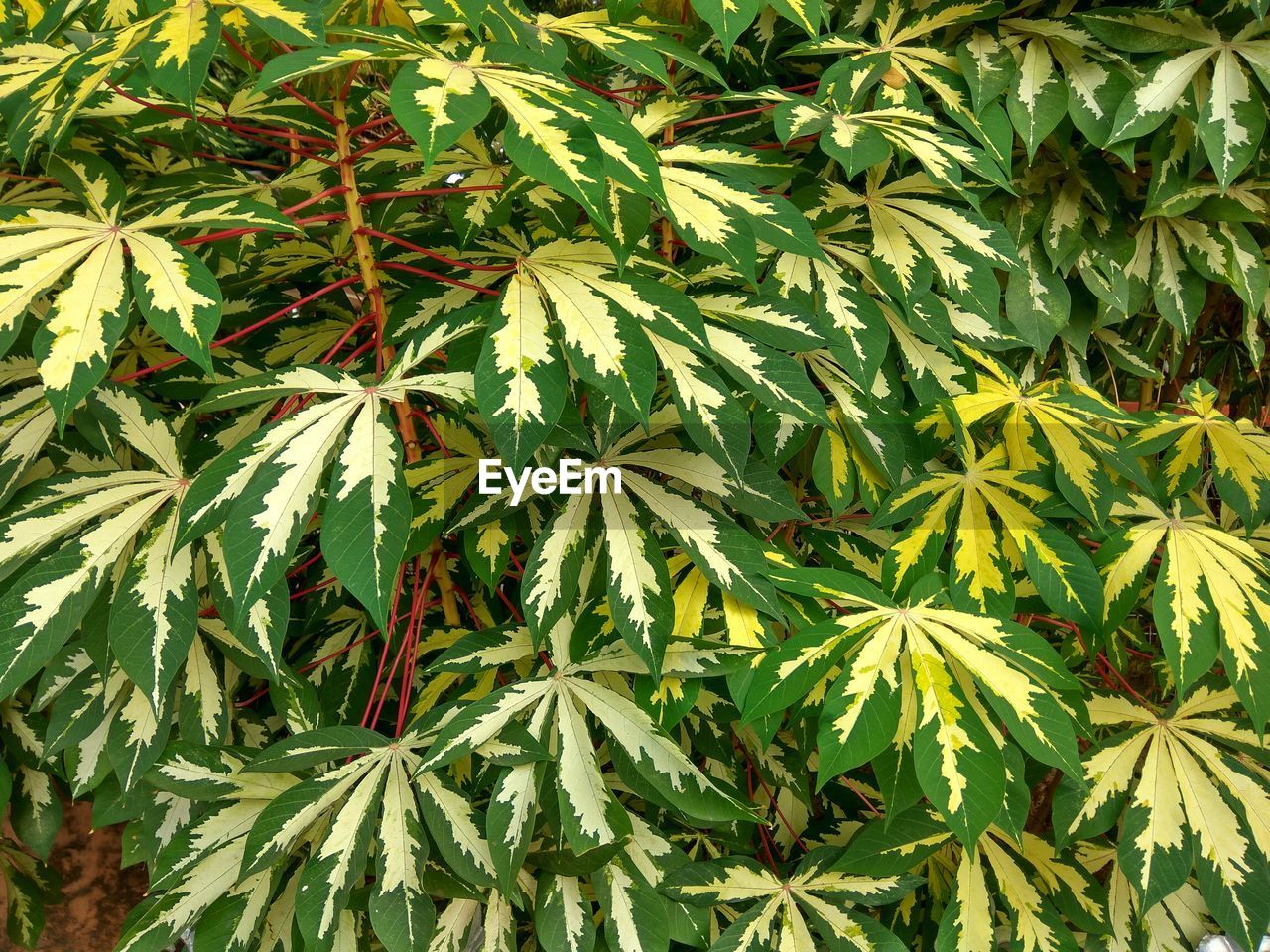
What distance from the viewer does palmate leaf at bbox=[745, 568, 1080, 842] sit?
0.79 m

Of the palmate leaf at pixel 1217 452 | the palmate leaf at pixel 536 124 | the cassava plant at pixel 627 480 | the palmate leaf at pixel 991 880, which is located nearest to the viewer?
the palmate leaf at pixel 536 124

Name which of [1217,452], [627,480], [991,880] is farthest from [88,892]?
[1217,452]

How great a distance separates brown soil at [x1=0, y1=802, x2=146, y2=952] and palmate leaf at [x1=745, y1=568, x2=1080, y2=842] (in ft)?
4.61

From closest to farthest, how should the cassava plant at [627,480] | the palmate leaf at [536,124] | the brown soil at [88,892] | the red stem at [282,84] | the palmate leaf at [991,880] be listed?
the palmate leaf at [536,124] < the cassava plant at [627,480] < the red stem at [282,84] < the palmate leaf at [991,880] < the brown soil at [88,892]

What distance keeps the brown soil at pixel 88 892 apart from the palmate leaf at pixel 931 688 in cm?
140

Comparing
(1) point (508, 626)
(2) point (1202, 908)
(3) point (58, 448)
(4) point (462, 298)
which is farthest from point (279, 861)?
(2) point (1202, 908)

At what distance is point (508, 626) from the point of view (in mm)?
1020

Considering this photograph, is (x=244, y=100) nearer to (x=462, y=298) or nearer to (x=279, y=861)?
(x=462, y=298)

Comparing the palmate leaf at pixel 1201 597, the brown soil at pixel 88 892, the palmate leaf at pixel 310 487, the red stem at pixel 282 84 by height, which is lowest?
the brown soil at pixel 88 892

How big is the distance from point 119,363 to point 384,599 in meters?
0.75

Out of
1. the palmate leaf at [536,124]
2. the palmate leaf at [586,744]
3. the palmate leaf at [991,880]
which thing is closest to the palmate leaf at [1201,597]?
the palmate leaf at [991,880]

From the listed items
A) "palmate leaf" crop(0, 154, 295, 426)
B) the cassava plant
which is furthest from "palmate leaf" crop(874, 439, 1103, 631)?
"palmate leaf" crop(0, 154, 295, 426)

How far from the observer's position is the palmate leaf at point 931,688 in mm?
788

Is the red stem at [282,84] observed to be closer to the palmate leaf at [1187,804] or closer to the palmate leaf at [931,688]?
the palmate leaf at [931,688]
